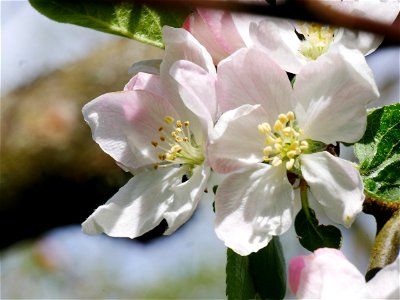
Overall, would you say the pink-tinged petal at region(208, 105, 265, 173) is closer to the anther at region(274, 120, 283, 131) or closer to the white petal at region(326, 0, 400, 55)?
the anther at region(274, 120, 283, 131)

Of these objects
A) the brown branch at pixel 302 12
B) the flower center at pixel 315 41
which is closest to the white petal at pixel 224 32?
the flower center at pixel 315 41

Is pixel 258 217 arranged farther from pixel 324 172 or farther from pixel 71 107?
pixel 71 107

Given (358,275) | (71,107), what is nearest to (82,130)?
(71,107)

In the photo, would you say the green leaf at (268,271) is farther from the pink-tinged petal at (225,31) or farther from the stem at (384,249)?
the pink-tinged petal at (225,31)

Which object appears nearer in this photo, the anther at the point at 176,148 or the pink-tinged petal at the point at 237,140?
the pink-tinged petal at the point at 237,140

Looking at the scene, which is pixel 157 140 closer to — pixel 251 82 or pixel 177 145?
pixel 177 145

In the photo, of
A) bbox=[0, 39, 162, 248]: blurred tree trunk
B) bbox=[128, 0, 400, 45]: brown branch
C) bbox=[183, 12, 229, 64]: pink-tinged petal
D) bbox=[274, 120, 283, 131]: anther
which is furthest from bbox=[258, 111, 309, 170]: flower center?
bbox=[0, 39, 162, 248]: blurred tree trunk
